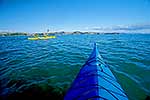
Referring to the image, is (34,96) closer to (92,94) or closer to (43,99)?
(43,99)

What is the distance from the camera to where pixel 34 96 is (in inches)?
322

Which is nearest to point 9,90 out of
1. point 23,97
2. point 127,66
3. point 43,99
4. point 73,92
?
point 23,97

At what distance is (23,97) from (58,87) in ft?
7.46

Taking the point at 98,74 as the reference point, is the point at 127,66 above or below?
below

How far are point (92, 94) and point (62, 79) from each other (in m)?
5.77

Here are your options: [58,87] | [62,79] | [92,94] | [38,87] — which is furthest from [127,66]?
[92,94]

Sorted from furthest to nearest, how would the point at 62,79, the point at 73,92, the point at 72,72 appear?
the point at 72,72
the point at 62,79
the point at 73,92

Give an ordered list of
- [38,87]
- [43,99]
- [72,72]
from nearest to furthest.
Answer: [43,99] → [38,87] → [72,72]

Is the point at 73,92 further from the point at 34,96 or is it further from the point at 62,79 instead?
the point at 62,79

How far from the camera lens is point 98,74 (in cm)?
719

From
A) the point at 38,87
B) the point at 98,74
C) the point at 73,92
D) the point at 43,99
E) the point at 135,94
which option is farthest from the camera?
the point at 38,87

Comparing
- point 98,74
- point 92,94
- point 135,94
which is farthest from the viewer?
point 135,94

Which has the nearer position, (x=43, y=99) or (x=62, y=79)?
(x=43, y=99)

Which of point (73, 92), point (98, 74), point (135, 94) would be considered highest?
point (98, 74)
